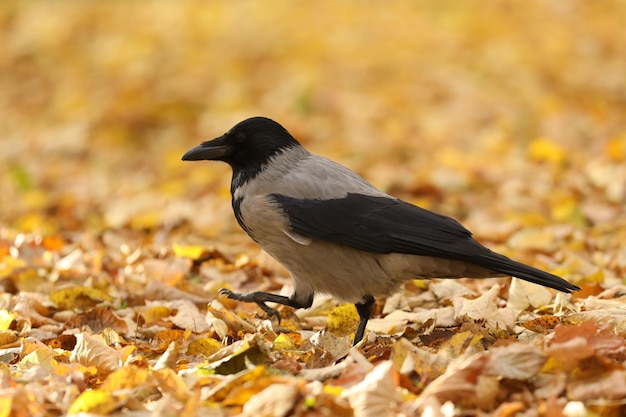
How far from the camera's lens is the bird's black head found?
4.60 m

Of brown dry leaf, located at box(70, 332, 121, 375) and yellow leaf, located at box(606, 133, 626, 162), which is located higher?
yellow leaf, located at box(606, 133, 626, 162)

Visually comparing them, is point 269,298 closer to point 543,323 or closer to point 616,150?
point 543,323

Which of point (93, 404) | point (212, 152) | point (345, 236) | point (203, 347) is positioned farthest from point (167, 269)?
point (93, 404)

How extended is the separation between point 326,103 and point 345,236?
825 cm

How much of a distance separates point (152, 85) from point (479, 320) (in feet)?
31.1

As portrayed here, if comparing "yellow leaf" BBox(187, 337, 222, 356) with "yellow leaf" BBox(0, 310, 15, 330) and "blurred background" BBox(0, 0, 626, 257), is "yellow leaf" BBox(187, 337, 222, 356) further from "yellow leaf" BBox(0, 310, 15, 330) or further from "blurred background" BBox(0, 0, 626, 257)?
"blurred background" BBox(0, 0, 626, 257)

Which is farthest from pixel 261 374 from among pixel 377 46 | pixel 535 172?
pixel 377 46

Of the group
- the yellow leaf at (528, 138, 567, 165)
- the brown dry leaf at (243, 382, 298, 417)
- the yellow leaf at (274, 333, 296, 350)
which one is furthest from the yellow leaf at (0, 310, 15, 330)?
the yellow leaf at (528, 138, 567, 165)

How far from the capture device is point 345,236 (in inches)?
163

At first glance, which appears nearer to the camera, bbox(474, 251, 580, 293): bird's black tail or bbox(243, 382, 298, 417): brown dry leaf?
bbox(243, 382, 298, 417): brown dry leaf

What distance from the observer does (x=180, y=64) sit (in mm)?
13484

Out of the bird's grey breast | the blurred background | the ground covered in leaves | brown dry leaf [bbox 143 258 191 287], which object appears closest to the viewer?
the ground covered in leaves

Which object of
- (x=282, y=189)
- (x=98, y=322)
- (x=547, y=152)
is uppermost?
(x=547, y=152)

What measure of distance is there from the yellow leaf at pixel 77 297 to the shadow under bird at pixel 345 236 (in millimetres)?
931
